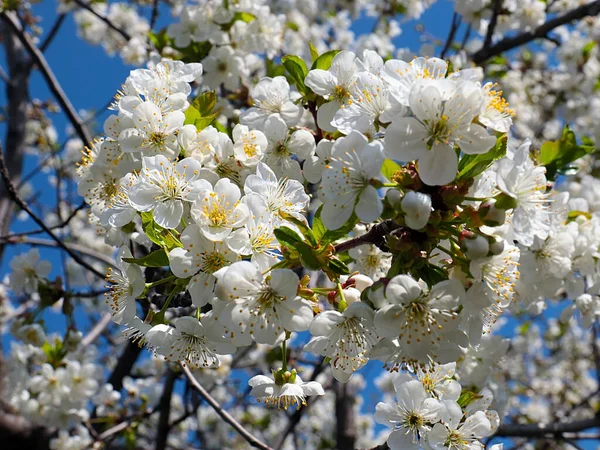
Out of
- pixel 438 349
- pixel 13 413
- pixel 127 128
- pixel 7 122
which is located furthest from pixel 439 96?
pixel 7 122

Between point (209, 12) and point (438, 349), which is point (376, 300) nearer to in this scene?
point (438, 349)

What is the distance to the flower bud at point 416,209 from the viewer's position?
1189 millimetres

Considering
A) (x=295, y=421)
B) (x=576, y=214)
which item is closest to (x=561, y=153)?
(x=576, y=214)

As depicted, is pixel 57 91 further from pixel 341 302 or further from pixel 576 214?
pixel 576 214

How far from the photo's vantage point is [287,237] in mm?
1280

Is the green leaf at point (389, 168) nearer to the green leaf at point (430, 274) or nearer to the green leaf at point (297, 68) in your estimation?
the green leaf at point (430, 274)

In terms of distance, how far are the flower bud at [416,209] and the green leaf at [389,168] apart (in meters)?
0.19

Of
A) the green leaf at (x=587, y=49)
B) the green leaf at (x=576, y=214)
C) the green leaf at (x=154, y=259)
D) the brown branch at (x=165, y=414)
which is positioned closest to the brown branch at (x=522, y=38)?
the green leaf at (x=587, y=49)

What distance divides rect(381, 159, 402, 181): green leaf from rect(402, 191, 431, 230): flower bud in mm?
187

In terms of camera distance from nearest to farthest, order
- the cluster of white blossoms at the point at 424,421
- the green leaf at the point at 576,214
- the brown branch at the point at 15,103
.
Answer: the cluster of white blossoms at the point at 424,421
the green leaf at the point at 576,214
the brown branch at the point at 15,103

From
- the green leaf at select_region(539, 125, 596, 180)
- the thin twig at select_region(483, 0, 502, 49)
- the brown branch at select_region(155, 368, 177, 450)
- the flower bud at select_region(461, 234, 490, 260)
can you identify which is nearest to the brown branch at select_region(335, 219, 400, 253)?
the flower bud at select_region(461, 234, 490, 260)

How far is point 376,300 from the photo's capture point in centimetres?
128

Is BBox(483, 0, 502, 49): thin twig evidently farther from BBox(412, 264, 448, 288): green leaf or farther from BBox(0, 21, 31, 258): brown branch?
BBox(0, 21, 31, 258): brown branch

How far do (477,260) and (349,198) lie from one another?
359 millimetres
